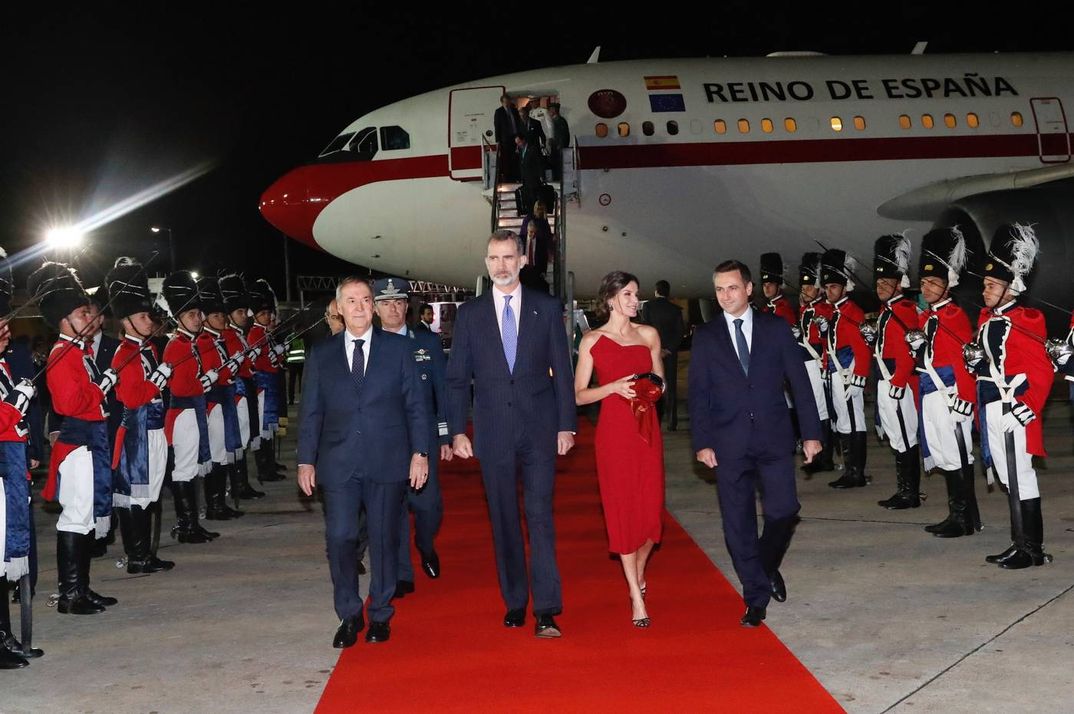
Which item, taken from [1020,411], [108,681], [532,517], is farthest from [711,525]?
[108,681]

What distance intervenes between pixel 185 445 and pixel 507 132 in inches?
283

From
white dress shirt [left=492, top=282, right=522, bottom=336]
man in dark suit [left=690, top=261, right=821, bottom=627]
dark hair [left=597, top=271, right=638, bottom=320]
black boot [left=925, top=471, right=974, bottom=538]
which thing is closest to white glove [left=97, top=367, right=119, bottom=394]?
white dress shirt [left=492, top=282, right=522, bottom=336]

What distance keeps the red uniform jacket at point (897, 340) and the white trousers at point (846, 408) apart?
1.07m

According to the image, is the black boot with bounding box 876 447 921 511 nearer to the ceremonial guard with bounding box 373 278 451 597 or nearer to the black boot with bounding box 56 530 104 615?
the ceremonial guard with bounding box 373 278 451 597

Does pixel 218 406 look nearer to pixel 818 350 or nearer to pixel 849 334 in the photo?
pixel 849 334

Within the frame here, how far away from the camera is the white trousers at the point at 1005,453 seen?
6.71m

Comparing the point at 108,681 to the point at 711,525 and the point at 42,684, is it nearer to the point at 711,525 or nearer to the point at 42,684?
the point at 42,684

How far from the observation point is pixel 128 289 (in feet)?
23.9

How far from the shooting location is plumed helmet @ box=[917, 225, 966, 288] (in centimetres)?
786

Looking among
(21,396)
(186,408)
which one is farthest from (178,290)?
(21,396)

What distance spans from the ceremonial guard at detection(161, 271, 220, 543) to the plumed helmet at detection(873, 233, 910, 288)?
15.9 ft

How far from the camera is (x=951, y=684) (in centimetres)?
468

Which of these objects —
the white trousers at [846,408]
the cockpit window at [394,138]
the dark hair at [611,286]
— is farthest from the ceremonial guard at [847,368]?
the cockpit window at [394,138]

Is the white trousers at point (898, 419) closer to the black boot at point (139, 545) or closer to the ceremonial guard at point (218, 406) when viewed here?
the ceremonial guard at point (218, 406)
